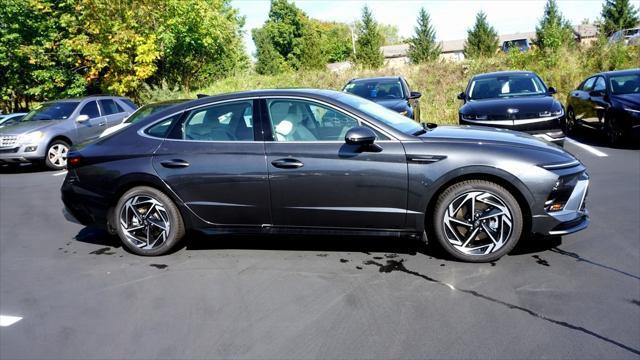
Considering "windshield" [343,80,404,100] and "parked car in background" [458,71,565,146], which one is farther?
"windshield" [343,80,404,100]

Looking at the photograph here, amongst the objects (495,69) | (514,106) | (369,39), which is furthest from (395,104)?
(369,39)

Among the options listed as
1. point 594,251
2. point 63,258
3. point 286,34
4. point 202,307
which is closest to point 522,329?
point 594,251

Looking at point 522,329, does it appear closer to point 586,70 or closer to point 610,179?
point 610,179

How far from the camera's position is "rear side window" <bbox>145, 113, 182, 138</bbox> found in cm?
511

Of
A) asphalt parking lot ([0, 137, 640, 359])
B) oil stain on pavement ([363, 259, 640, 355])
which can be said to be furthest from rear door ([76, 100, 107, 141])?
oil stain on pavement ([363, 259, 640, 355])

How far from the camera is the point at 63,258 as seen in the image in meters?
5.30

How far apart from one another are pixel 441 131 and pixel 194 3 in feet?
86.4

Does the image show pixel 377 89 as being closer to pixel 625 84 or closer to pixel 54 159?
pixel 625 84

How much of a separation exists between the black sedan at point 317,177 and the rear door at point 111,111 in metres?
8.76

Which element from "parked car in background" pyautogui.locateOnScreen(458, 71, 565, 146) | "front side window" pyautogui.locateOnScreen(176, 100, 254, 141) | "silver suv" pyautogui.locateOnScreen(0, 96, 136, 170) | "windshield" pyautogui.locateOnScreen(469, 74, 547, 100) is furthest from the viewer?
"silver suv" pyautogui.locateOnScreen(0, 96, 136, 170)

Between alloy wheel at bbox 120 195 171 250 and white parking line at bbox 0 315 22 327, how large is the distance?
1350 millimetres

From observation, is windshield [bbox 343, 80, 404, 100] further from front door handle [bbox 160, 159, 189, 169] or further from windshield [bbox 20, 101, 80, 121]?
front door handle [bbox 160, 159, 189, 169]

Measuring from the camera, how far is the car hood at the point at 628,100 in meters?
9.97

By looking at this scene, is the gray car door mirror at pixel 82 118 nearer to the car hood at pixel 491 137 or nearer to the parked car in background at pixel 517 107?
the parked car in background at pixel 517 107
